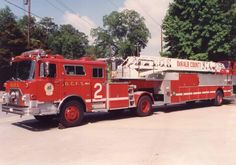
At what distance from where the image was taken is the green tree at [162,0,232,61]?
31344 mm

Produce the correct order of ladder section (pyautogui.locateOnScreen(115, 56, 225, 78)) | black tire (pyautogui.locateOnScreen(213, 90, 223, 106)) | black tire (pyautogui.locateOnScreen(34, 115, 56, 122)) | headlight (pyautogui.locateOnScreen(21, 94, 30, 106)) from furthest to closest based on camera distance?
1. black tire (pyautogui.locateOnScreen(213, 90, 223, 106))
2. ladder section (pyautogui.locateOnScreen(115, 56, 225, 78))
3. black tire (pyautogui.locateOnScreen(34, 115, 56, 122))
4. headlight (pyautogui.locateOnScreen(21, 94, 30, 106))

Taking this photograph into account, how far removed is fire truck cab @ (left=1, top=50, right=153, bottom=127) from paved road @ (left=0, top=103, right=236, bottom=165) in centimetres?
66

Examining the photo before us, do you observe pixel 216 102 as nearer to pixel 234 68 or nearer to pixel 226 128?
pixel 234 68

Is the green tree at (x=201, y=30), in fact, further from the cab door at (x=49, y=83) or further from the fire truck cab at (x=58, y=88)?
the cab door at (x=49, y=83)

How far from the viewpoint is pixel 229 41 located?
31938mm

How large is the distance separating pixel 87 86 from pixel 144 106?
143 inches

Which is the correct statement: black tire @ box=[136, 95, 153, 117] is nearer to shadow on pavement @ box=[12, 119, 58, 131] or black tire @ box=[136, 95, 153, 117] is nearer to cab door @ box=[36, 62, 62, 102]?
shadow on pavement @ box=[12, 119, 58, 131]

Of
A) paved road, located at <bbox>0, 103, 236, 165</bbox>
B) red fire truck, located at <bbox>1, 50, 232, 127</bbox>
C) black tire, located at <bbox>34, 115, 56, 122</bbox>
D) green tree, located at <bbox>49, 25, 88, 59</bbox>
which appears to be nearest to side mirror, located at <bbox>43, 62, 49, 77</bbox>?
red fire truck, located at <bbox>1, 50, 232, 127</bbox>

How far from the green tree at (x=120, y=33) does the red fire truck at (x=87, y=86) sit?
7311cm

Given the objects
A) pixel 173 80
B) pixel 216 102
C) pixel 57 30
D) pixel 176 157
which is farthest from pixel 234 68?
pixel 57 30

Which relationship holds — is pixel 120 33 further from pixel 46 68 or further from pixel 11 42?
pixel 46 68

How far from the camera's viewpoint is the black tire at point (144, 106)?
16750mm

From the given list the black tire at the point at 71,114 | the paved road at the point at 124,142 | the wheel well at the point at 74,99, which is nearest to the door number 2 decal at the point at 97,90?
the wheel well at the point at 74,99

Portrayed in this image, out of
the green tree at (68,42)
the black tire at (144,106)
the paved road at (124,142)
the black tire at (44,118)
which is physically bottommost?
the paved road at (124,142)
